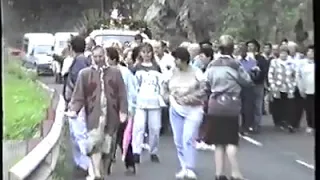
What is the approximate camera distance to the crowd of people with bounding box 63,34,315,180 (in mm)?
2662

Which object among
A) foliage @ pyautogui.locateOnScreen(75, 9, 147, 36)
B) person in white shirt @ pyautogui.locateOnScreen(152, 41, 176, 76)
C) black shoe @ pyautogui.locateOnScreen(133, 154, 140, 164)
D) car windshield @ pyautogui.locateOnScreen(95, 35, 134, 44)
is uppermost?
foliage @ pyautogui.locateOnScreen(75, 9, 147, 36)

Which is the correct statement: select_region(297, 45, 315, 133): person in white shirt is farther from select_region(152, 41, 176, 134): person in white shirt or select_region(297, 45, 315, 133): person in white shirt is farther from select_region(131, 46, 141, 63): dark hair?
select_region(131, 46, 141, 63): dark hair

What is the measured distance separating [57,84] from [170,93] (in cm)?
68

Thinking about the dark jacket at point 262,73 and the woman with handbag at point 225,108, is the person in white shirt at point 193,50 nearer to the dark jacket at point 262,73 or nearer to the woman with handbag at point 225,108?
the woman with handbag at point 225,108

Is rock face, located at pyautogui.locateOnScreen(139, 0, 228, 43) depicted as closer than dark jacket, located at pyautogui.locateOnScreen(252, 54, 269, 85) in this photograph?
Yes

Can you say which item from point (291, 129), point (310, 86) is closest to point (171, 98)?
point (291, 129)

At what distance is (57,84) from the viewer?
8.14ft

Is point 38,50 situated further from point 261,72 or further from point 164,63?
point 261,72

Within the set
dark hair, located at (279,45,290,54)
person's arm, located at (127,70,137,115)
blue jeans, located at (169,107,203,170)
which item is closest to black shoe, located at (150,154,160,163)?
blue jeans, located at (169,107,203,170)

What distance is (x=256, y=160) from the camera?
2.78m

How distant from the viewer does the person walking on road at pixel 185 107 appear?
9.31 feet

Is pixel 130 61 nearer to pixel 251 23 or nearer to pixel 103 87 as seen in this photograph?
pixel 103 87

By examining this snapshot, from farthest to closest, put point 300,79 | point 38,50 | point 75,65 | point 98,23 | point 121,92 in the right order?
1. point 121,92
2. point 75,65
3. point 300,79
4. point 98,23
5. point 38,50

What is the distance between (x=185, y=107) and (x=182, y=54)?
46 centimetres
